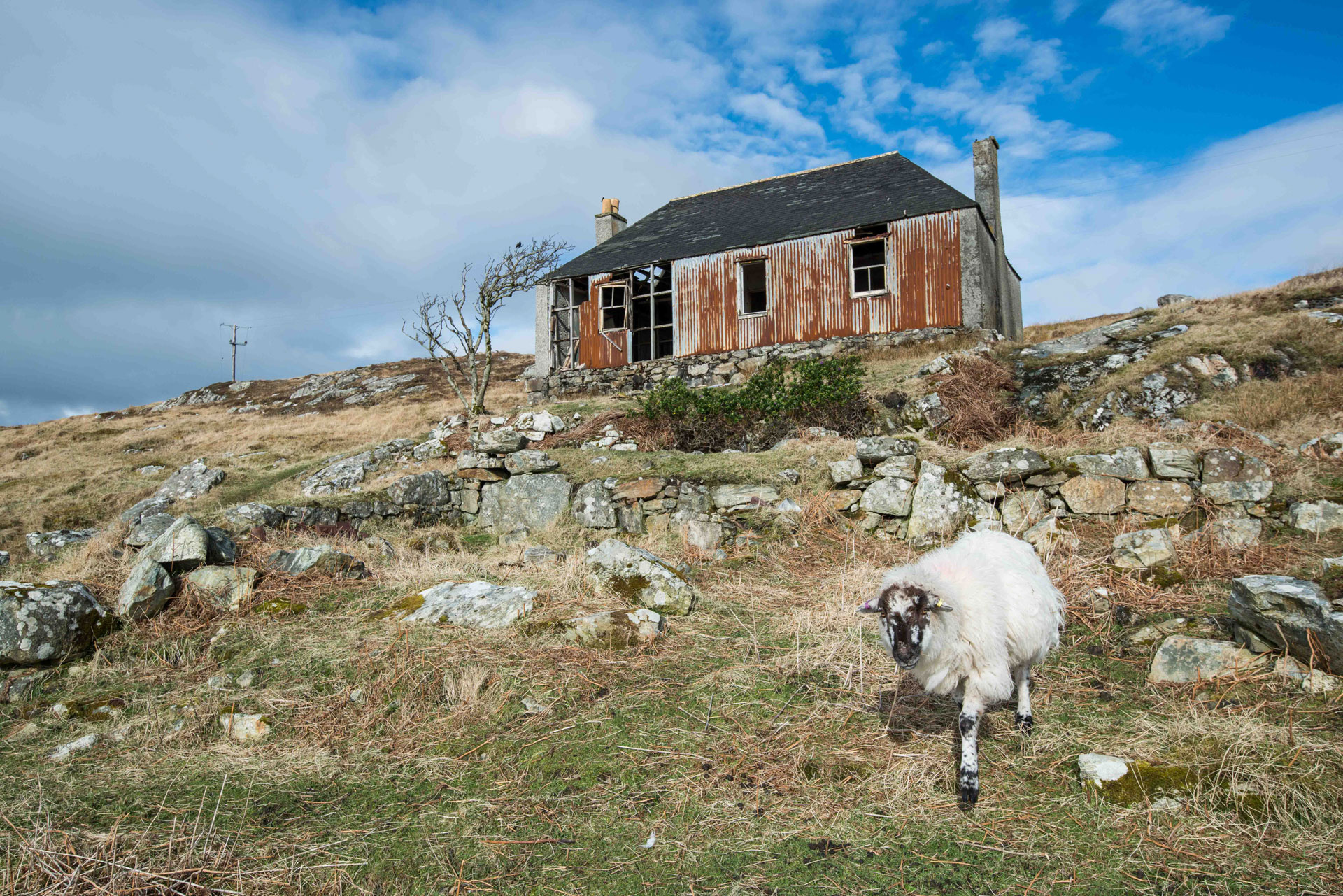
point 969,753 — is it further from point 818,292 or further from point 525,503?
point 818,292

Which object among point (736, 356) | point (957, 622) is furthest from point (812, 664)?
point (736, 356)

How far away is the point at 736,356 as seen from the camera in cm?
2112

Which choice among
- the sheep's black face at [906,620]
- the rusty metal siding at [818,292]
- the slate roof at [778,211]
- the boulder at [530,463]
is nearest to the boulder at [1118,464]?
the sheep's black face at [906,620]

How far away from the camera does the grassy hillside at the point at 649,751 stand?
3.03 m

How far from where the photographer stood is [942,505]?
8281 millimetres

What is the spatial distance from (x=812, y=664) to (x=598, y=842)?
7.46ft

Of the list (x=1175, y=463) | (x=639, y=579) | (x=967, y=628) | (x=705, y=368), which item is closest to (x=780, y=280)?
(x=705, y=368)

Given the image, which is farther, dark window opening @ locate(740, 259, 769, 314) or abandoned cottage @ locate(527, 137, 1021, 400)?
dark window opening @ locate(740, 259, 769, 314)

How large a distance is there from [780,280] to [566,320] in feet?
26.5

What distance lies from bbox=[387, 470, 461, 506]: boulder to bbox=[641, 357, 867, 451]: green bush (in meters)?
3.83

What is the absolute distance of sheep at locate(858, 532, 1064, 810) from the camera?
3486 millimetres

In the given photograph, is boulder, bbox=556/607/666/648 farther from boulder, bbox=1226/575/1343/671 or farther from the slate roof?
the slate roof

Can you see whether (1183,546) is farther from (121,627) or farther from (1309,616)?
(121,627)

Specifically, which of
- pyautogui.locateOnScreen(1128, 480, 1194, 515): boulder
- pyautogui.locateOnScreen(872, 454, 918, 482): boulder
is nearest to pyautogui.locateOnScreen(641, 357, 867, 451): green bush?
pyautogui.locateOnScreen(872, 454, 918, 482): boulder
